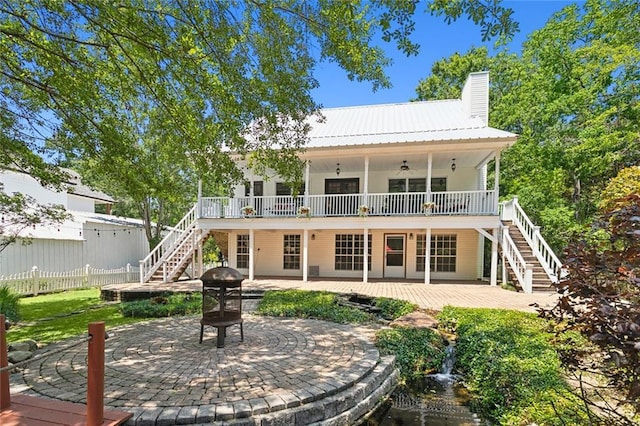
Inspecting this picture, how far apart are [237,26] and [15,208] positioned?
22.6ft

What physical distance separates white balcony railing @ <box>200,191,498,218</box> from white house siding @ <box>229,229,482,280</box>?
1323mm

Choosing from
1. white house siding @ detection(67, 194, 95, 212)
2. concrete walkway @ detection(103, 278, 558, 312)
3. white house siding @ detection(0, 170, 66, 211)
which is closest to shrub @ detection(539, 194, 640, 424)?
concrete walkway @ detection(103, 278, 558, 312)

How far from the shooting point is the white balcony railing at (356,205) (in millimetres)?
11211

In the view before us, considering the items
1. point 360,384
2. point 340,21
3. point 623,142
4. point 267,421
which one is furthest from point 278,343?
point 623,142

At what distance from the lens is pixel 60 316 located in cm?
765

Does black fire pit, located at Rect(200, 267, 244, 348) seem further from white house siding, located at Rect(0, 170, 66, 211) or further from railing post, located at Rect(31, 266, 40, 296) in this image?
white house siding, located at Rect(0, 170, 66, 211)

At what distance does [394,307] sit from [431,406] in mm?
3752

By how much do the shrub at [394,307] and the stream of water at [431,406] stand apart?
247 centimetres

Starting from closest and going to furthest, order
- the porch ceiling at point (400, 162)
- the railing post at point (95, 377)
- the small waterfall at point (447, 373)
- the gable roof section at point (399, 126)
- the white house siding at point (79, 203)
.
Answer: the railing post at point (95, 377), the small waterfall at point (447, 373), the gable roof section at point (399, 126), the porch ceiling at point (400, 162), the white house siding at point (79, 203)

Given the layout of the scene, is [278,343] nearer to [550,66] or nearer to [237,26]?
[237,26]

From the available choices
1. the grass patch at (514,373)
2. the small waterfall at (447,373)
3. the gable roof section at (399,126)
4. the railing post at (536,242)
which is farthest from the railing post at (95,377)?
the railing post at (536,242)

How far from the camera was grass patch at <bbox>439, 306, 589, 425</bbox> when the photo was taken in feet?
10.8

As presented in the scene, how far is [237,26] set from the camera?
5000mm

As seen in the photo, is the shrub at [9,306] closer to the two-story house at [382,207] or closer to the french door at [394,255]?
the two-story house at [382,207]
